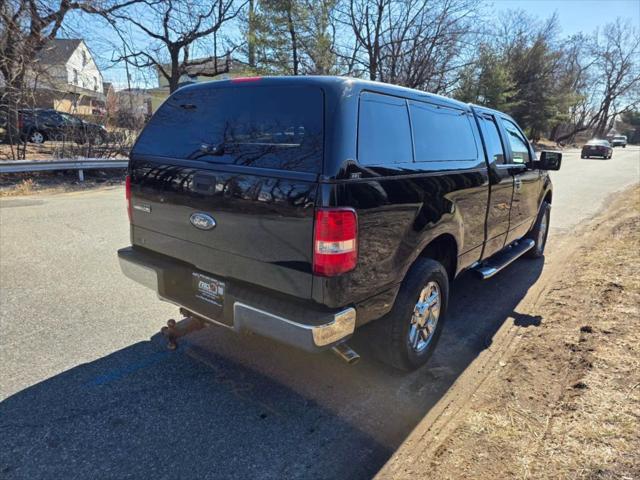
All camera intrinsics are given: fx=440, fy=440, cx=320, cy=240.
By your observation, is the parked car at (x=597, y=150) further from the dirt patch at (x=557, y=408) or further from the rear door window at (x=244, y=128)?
the rear door window at (x=244, y=128)

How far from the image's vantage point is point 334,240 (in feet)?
7.80

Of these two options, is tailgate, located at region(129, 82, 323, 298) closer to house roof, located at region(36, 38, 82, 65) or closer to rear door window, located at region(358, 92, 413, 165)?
rear door window, located at region(358, 92, 413, 165)

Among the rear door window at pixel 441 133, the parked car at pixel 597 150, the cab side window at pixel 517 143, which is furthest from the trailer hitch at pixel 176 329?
the parked car at pixel 597 150

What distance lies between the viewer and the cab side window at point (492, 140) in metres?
4.31

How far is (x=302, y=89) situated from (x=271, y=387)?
6.50ft

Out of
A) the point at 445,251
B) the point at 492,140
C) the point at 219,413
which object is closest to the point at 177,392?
the point at 219,413

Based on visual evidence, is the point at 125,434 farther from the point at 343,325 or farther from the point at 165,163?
the point at 165,163

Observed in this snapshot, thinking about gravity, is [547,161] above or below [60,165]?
above

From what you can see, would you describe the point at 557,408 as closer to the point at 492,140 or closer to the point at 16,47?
the point at 492,140

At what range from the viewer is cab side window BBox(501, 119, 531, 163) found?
5.04m

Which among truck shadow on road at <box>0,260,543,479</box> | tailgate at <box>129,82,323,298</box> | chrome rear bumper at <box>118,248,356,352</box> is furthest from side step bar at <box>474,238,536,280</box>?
tailgate at <box>129,82,323,298</box>

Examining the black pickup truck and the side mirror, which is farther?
the side mirror

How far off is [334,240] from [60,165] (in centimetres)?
1165

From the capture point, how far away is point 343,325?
2494 millimetres
